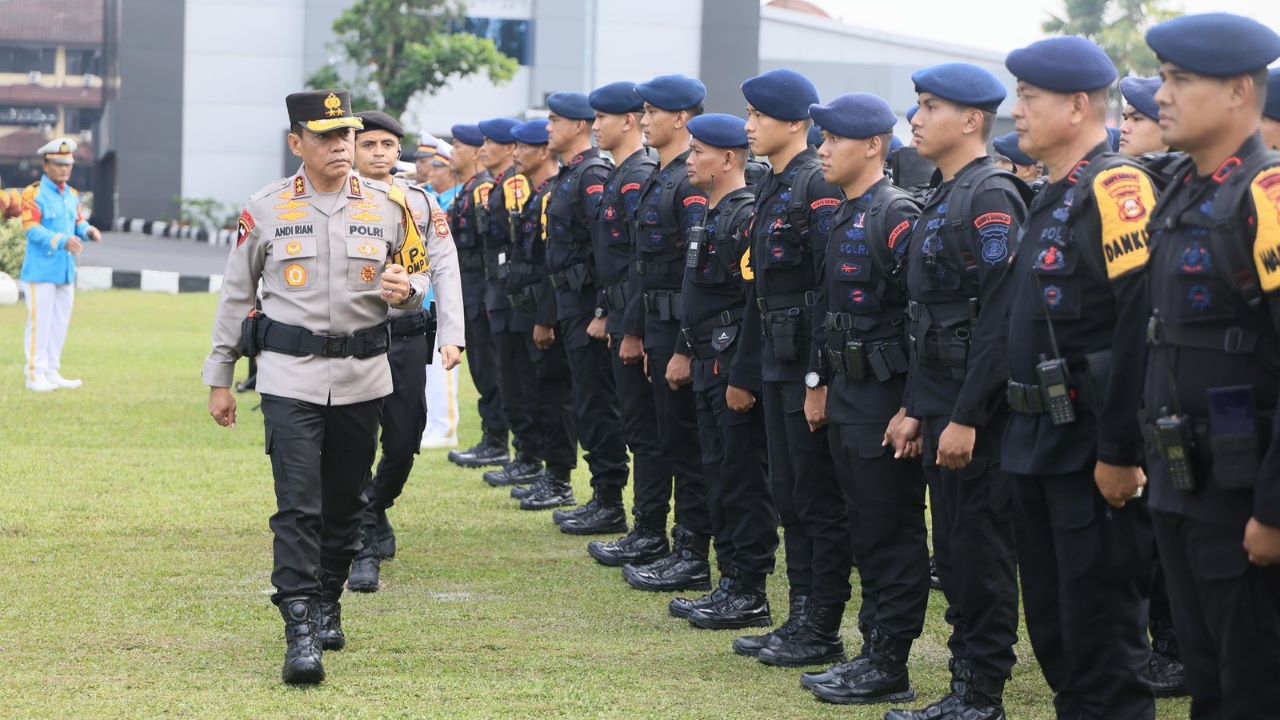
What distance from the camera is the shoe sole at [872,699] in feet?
17.9

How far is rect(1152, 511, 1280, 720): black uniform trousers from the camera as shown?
137 inches

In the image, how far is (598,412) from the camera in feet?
29.0

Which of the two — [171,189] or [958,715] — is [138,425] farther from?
[171,189]

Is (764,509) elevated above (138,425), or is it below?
above

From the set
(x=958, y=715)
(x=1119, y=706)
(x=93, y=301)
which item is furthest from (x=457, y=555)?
(x=93, y=301)

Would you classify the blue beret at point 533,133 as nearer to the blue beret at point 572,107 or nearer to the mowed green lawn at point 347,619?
the blue beret at point 572,107

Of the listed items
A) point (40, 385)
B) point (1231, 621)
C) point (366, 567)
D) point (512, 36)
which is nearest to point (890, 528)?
point (1231, 621)

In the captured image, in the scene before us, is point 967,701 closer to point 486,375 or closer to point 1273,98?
point 1273,98

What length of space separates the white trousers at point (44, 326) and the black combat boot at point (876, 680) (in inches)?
403

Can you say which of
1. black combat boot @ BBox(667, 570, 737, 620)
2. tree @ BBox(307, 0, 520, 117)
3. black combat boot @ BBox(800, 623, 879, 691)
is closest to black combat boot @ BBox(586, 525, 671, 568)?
black combat boot @ BBox(667, 570, 737, 620)

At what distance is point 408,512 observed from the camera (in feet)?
30.1

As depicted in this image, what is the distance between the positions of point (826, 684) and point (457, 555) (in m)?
2.95

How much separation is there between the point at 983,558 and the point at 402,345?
3253 millimetres

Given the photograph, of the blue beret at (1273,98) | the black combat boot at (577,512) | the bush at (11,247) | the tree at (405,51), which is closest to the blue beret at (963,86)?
the blue beret at (1273,98)
